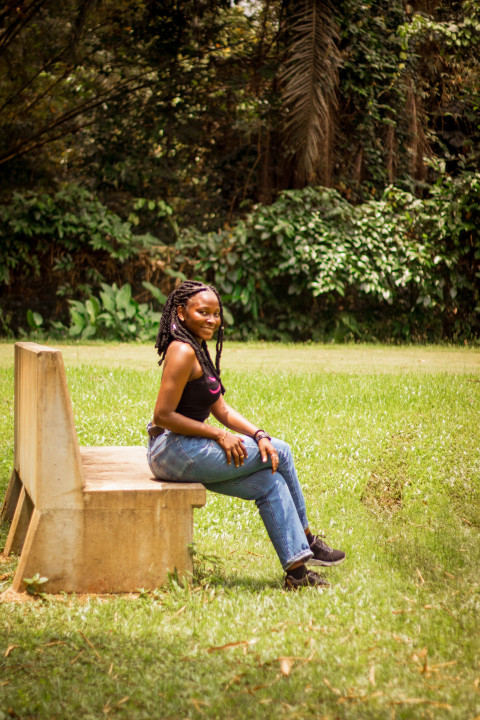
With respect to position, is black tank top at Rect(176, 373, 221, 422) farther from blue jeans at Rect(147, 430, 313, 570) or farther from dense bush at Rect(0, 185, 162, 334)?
dense bush at Rect(0, 185, 162, 334)

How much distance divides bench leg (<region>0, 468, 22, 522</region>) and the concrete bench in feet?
2.85

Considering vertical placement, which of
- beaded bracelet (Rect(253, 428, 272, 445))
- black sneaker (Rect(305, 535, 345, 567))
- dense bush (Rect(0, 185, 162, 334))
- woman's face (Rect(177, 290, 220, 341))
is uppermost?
dense bush (Rect(0, 185, 162, 334))

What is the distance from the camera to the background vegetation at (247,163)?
12.8 m

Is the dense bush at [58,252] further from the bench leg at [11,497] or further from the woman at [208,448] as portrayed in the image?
the woman at [208,448]

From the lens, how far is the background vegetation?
12750 millimetres

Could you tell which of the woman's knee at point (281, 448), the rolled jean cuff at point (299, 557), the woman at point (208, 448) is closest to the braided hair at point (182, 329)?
the woman at point (208, 448)

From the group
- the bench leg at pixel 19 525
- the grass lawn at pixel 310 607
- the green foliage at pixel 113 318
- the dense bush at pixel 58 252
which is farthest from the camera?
the dense bush at pixel 58 252

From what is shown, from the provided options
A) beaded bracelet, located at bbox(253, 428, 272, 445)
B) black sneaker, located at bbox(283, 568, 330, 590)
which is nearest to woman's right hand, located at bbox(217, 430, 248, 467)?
beaded bracelet, located at bbox(253, 428, 272, 445)

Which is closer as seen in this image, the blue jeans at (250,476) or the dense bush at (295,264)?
the blue jeans at (250,476)

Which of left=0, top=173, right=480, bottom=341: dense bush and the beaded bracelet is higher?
left=0, top=173, right=480, bottom=341: dense bush


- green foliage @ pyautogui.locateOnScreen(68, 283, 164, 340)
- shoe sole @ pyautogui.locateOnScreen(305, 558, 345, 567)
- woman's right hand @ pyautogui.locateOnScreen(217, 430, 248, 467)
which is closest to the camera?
woman's right hand @ pyautogui.locateOnScreen(217, 430, 248, 467)

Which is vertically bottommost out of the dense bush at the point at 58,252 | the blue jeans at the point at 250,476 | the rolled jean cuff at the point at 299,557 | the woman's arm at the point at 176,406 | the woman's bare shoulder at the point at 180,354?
the rolled jean cuff at the point at 299,557

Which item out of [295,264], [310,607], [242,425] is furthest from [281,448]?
[295,264]

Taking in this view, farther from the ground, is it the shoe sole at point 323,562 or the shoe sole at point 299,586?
the shoe sole at point 323,562
